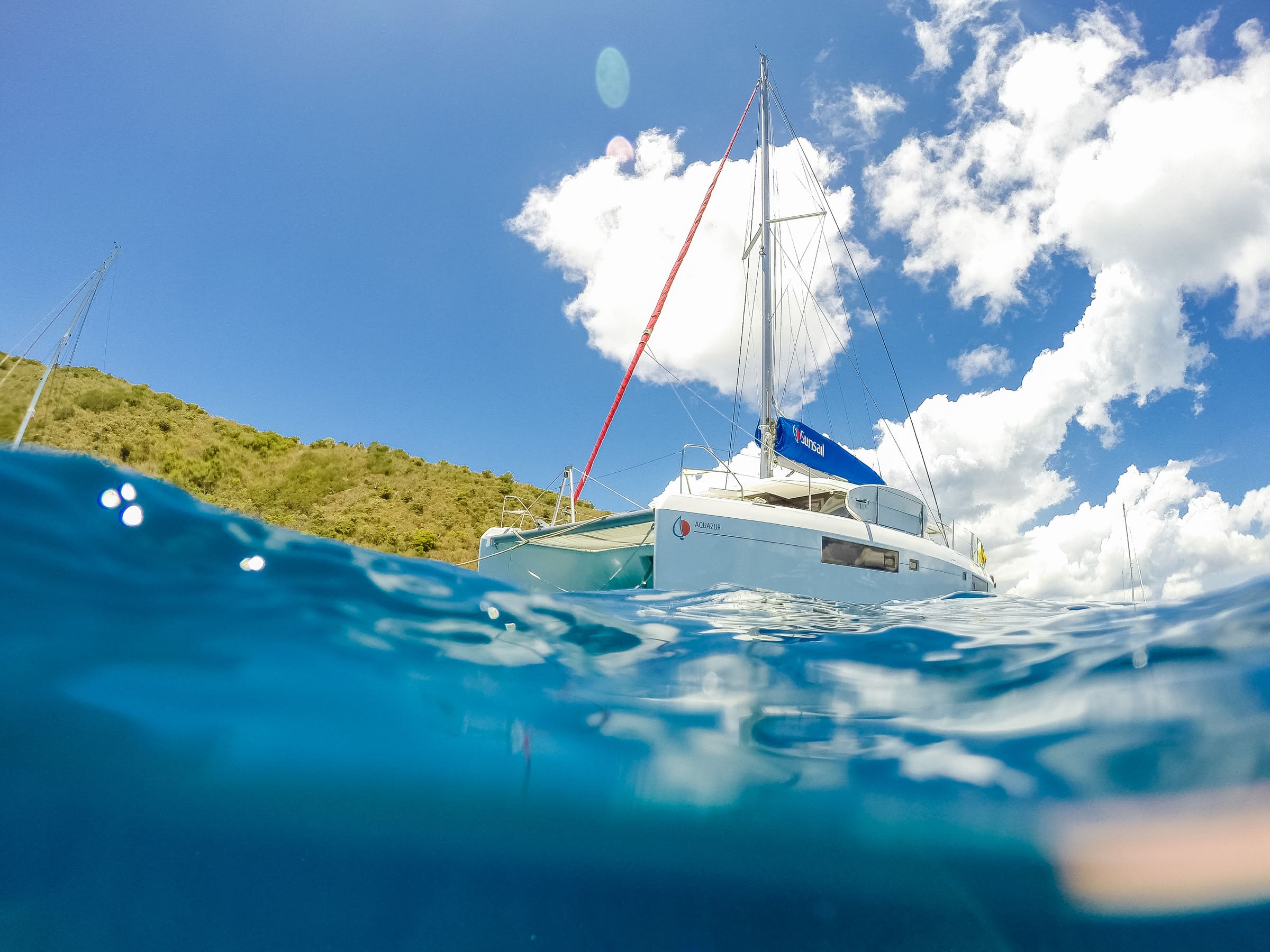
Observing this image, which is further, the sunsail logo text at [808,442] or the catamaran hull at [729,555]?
the sunsail logo text at [808,442]

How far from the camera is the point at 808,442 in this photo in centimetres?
1256

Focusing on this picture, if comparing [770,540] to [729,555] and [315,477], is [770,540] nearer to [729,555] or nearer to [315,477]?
[729,555]

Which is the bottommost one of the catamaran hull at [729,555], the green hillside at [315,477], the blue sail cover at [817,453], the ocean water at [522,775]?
the ocean water at [522,775]

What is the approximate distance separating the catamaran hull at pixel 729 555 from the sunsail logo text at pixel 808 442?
2.79m

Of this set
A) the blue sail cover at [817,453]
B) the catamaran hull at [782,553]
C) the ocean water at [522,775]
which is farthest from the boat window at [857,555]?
the ocean water at [522,775]

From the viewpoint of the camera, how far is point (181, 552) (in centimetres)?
387

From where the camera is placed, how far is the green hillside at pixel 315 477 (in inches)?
1094

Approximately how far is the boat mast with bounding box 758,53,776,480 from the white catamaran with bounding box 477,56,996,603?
3 cm

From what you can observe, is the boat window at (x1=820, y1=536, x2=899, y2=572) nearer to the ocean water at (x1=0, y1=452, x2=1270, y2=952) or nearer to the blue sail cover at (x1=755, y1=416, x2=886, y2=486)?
the blue sail cover at (x1=755, y1=416, x2=886, y2=486)

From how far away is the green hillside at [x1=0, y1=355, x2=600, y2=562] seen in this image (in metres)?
27.8

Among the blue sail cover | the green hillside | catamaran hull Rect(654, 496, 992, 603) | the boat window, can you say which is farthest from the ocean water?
the green hillside

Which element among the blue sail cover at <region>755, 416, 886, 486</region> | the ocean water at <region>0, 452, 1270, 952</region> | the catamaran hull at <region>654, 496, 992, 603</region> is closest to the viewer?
the ocean water at <region>0, 452, 1270, 952</region>

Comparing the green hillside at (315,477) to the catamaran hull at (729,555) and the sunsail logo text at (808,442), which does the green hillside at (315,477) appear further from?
the catamaran hull at (729,555)

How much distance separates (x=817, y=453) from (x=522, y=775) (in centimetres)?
989
